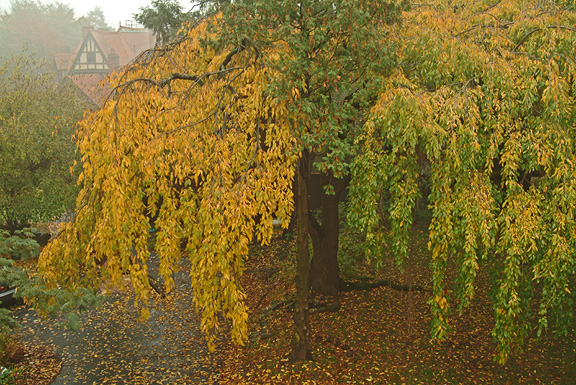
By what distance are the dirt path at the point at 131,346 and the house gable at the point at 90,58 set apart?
113ft

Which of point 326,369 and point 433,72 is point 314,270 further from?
point 433,72

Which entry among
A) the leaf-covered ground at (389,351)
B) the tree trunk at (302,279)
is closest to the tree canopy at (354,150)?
the tree trunk at (302,279)

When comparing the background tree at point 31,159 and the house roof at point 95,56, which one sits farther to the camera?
the house roof at point 95,56

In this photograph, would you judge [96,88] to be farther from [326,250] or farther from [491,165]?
[491,165]

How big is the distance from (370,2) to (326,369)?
6.70 m

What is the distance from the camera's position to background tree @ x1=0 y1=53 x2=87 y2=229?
16594 mm

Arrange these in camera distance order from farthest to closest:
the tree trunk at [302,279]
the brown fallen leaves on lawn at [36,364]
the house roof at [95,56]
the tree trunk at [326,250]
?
1. the house roof at [95,56]
2. the tree trunk at [326,250]
3. the brown fallen leaves on lawn at [36,364]
4. the tree trunk at [302,279]

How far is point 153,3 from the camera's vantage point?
1731 cm

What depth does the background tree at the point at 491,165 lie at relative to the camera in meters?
5.89

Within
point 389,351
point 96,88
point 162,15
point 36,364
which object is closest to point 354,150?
point 389,351

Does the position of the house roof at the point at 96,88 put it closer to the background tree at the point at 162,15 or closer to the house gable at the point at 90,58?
the house gable at the point at 90,58

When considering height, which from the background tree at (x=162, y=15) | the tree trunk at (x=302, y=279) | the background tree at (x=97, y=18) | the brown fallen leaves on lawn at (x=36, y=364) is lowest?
the brown fallen leaves on lawn at (x=36, y=364)

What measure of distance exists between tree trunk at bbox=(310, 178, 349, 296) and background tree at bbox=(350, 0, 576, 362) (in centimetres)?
362

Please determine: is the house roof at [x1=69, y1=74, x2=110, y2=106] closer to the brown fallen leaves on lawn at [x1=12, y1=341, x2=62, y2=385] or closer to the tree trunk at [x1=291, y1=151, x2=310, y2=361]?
the tree trunk at [x1=291, y1=151, x2=310, y2=361]
